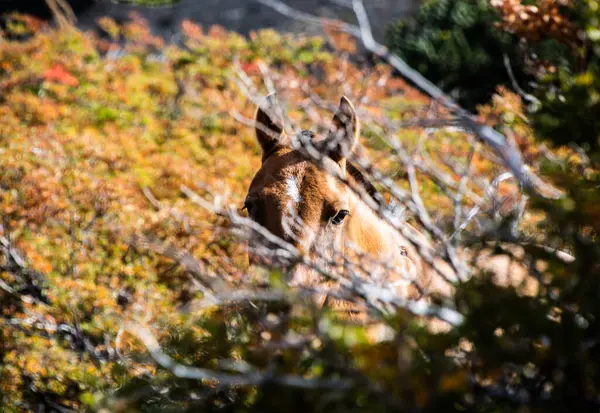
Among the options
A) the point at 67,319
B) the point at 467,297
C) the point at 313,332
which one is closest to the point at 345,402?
the point at 313,332

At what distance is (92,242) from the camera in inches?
253

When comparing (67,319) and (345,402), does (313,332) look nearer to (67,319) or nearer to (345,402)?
(345,402)

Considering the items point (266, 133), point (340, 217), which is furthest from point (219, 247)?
point (340, 217)

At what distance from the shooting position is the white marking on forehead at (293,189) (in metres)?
3.69

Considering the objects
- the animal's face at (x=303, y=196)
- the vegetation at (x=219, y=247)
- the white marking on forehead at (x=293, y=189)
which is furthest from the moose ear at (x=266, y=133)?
the white marking on forehead at (x=293, y=189)

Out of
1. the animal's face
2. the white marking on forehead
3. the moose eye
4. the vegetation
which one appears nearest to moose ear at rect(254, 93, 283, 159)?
the vegetation

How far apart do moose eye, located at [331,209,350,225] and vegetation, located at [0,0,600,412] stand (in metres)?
0.45

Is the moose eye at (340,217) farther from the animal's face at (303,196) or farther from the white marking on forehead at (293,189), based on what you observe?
the white marking on forehead at (293,189)

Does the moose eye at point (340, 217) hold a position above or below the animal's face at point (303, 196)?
below

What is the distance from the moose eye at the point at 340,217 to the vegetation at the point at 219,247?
0.45m

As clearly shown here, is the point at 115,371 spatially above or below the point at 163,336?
above

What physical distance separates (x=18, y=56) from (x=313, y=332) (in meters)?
11.2

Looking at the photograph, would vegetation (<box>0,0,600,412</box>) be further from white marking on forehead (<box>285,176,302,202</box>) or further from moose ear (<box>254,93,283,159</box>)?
white marking on forehead (<box>285,176,302,202</box>)

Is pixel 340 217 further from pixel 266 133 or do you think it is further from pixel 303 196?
pixel 266 133
